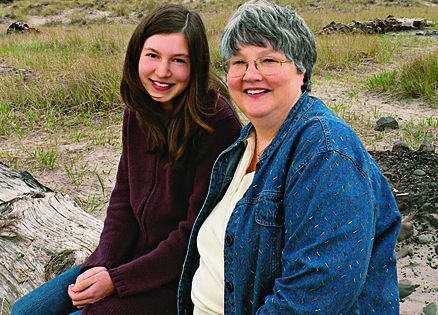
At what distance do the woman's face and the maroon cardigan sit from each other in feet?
1.65

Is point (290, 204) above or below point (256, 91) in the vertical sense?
below

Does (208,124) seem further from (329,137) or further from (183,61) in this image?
(329,137)

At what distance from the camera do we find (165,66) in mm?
2201

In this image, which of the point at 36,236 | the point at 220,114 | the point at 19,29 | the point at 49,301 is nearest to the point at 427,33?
the point at 19,29

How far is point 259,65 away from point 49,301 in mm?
1382

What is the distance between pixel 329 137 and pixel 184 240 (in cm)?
93

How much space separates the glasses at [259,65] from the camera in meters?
1.70

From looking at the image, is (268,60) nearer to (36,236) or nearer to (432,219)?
(36,236)

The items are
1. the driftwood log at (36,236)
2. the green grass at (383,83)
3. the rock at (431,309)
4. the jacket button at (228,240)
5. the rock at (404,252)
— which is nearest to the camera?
the jacket button at (228,240)

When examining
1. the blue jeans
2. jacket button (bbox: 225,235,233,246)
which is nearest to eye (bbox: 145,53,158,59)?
jacket button (bbox: 225,235,233,246)

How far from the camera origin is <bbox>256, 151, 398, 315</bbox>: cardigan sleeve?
56.3 inches

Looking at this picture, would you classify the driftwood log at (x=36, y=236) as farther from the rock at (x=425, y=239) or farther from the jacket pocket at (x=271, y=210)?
the rock at (x=425, y=239)

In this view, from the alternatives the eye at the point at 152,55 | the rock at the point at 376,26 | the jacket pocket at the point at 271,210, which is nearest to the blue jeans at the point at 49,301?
the eye at the point at 152,55

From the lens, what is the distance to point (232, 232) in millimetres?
1688
